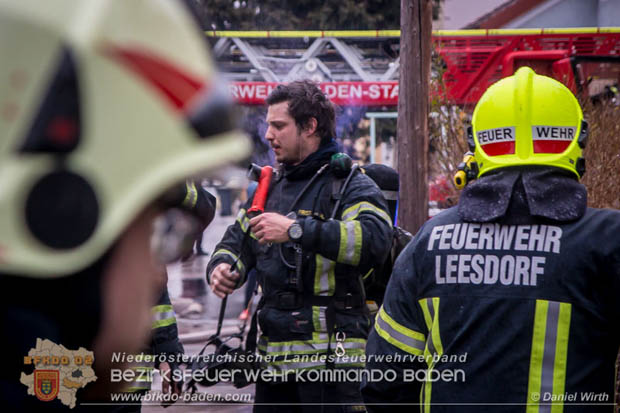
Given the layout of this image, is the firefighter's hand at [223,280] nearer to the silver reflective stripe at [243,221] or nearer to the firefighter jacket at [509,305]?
the silver reflective stripe at [243,221]

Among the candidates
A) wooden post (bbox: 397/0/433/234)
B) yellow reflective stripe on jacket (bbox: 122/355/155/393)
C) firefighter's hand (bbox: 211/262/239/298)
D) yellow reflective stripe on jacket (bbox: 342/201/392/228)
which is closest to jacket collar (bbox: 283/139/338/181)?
yellow reflective stripe on jacket (bbox: 342/201/392/228)

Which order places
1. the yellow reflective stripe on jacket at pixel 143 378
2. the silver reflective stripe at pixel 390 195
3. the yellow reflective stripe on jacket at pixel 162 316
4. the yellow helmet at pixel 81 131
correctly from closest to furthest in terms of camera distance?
the yellow helmet at pixel 81 131
the yellow reflective stripe on jacket at pixel 143 378
the yellow reflective stripe on jacket at pixel 162 316
the silver reflective stripe at pixel 390 195

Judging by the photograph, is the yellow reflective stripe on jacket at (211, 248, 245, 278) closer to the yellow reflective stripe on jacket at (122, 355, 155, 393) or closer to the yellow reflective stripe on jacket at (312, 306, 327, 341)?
the yellow reflective stripe on jacket at (312, 306, 327, 341)

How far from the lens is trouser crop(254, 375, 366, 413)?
9.41ft

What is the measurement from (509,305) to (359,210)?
1.19 meters

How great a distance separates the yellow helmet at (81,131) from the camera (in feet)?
2.23

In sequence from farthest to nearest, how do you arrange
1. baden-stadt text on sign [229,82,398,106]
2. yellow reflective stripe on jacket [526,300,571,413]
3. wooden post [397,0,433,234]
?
baden-stadt text on sign [229,82,398,106], wooden post [397,0,433,234], yellow reflective stripe on jacket [526,300,571,413]

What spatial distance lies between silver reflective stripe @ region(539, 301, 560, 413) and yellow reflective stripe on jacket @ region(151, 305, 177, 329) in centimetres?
159

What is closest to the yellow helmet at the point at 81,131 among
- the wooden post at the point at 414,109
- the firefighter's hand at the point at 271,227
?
the firefighter's hand at the point at 271,227

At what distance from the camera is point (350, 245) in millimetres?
2832

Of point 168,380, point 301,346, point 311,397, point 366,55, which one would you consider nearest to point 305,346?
point 301,346

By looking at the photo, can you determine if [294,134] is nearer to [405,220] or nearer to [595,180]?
[405,220]

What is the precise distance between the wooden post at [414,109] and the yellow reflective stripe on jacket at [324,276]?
5.77 feet

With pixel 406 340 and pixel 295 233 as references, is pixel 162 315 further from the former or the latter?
pixel 406 340
